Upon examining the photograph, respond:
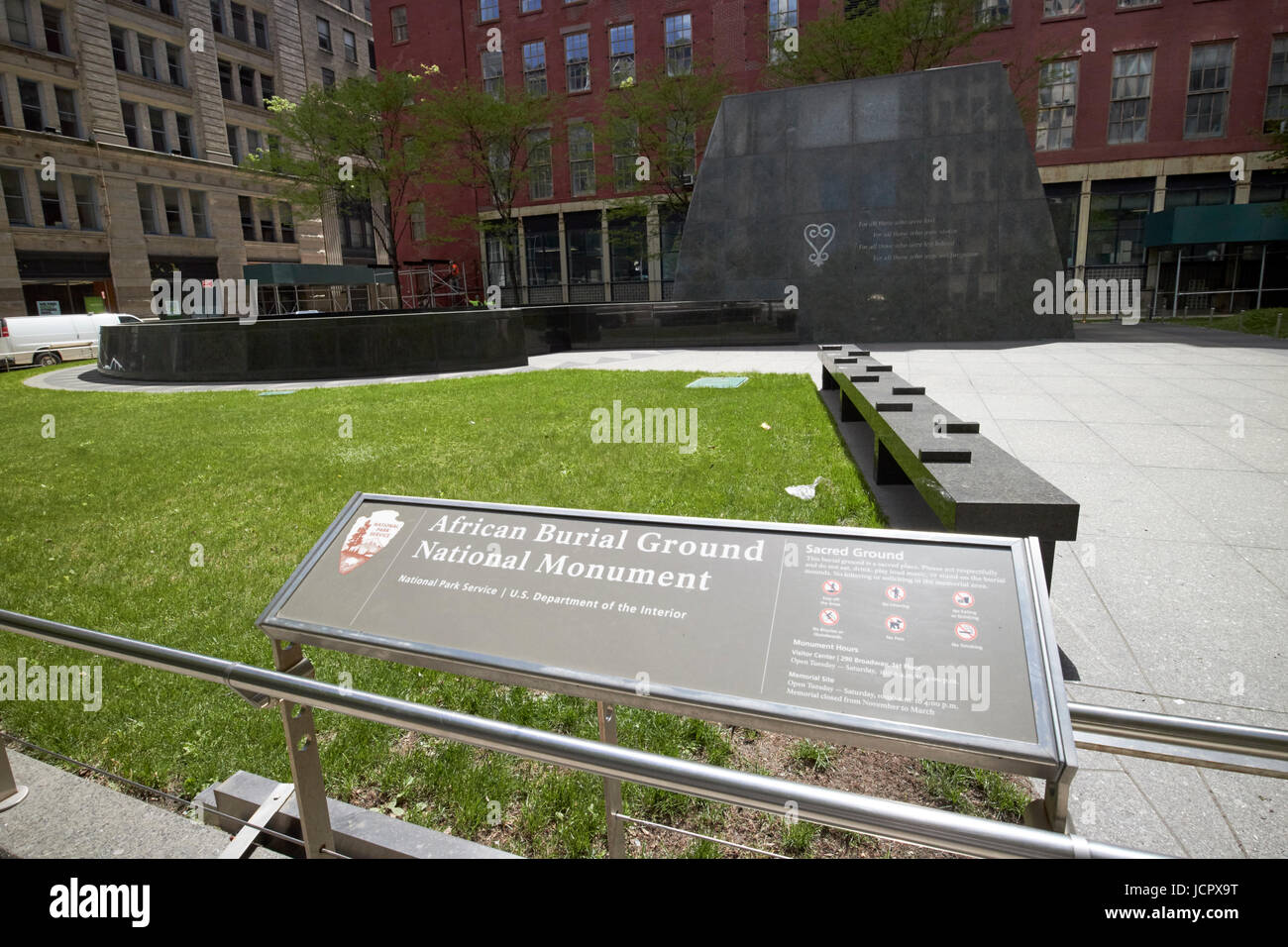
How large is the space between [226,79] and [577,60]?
2353 centimetres

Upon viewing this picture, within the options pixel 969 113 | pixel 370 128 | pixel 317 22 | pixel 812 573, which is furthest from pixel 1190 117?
pixel 317 22

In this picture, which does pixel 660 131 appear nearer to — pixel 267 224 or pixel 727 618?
pixel 267 224

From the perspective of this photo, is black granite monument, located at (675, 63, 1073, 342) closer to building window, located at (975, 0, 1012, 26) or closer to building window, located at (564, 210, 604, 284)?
building window, located at (975, 0, 1012, 26)

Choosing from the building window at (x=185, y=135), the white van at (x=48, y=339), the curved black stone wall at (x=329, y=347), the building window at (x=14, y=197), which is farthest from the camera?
the building window at (x=185, y=135)

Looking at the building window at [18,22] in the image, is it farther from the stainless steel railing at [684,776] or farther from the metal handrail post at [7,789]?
the stainless steel railing at [684,776]

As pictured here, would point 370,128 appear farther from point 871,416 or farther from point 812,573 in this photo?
point 812,573

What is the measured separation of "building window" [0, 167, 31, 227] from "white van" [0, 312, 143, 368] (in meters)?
12.4

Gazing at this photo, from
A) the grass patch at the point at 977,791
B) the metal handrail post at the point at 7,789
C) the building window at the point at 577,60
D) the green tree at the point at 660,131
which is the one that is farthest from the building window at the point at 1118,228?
the metal handrail post at the point at 7,789

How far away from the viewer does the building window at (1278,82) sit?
31.6 metres

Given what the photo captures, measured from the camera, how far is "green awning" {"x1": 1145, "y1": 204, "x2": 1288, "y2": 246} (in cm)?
3030

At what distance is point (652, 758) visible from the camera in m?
1.70

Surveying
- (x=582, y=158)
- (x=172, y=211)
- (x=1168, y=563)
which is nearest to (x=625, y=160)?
(x=582, y=158)

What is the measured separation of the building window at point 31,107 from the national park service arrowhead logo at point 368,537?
48040mm

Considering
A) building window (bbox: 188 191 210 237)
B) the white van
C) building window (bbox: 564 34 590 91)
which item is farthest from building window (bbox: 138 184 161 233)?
building window (bbox: 564 34 590 91)
